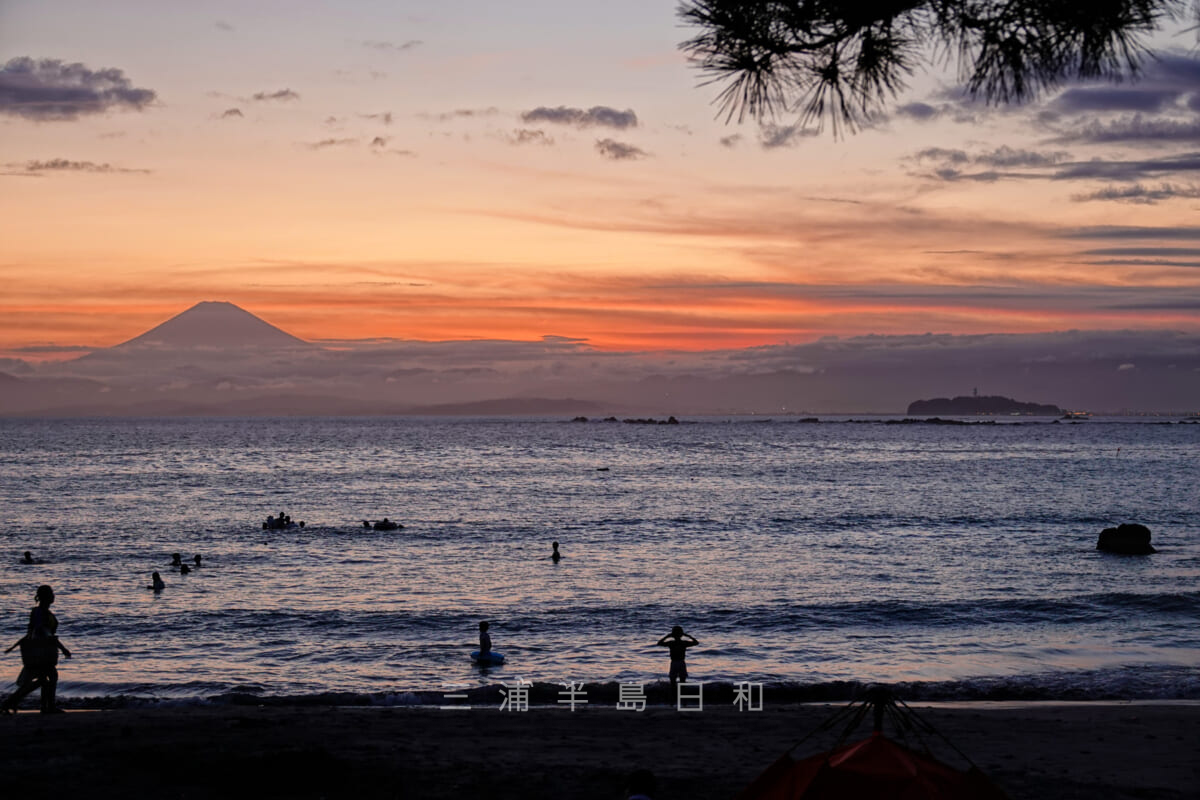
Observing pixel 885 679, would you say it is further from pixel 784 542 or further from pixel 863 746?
pixel 784 542

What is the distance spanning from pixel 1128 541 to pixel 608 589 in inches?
845

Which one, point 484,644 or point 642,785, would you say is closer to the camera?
point 642,785

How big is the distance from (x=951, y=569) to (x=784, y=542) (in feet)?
30.6

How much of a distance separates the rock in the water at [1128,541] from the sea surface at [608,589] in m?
0.93

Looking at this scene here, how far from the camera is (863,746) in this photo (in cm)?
798

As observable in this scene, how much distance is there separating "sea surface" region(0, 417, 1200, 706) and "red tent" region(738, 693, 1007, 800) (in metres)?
11.3

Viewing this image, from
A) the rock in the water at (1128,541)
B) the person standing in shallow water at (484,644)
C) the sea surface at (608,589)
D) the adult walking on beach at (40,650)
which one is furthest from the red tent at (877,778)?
the rock in the water at (1128,541)

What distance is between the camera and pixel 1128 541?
3859 cm

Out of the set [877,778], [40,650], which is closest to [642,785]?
[877,778]

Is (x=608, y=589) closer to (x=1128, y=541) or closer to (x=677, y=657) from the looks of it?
(x=677, y=657)

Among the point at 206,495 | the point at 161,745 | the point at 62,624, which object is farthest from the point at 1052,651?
the point at 206,495

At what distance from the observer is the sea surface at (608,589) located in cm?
2091

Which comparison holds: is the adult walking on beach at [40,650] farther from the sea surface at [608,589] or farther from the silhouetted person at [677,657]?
the silhouetted person at [677,657]

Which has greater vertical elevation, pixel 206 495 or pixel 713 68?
pixel 713 68
